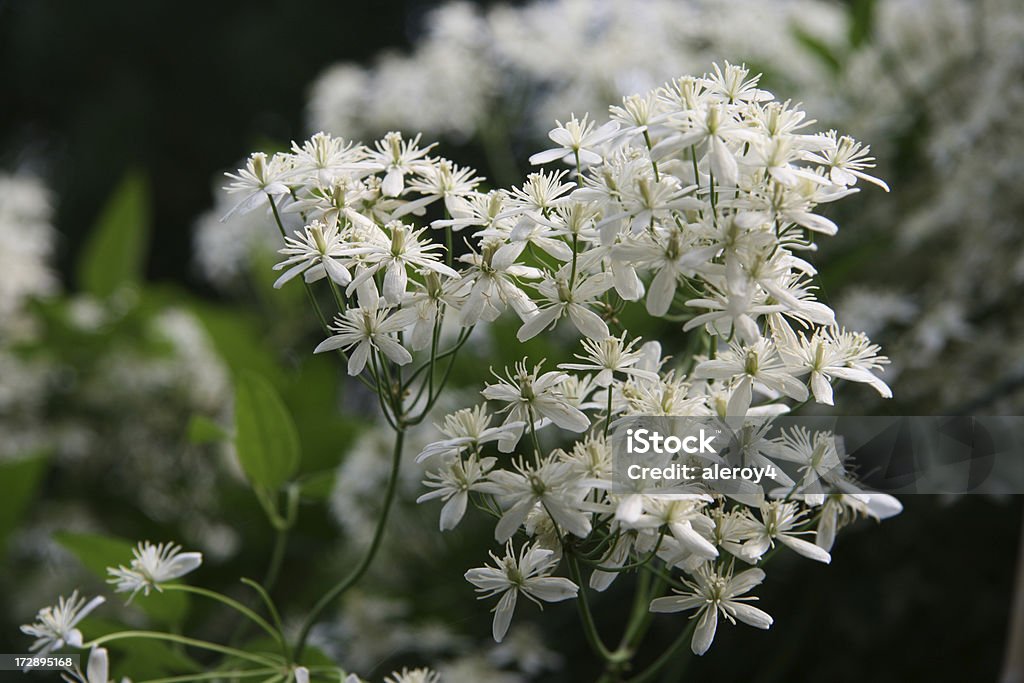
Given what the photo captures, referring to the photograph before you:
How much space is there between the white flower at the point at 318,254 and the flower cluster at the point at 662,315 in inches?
1.5

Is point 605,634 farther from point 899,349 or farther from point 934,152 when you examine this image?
point 934,152

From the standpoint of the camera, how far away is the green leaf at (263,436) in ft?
1.29

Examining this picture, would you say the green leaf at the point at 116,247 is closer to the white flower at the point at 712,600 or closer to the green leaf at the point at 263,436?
the green leaf at the point at 263,436

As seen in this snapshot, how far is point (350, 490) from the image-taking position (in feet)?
2.15

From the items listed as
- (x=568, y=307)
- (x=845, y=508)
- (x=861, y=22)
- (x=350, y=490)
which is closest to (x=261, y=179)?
(x=568, y=307)

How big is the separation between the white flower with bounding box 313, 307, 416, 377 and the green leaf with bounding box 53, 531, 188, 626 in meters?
0.14

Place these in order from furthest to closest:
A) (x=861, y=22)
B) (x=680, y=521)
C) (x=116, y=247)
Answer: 1. (x=116, y=247)
2. (x=861, y=22)
3. (x=680, y=521)

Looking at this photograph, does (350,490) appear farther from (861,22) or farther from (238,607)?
(861,22)

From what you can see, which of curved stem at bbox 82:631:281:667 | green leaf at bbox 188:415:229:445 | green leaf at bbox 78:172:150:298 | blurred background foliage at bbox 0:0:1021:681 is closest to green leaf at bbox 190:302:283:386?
blurred background foliage at bbox 0:0:1021:681

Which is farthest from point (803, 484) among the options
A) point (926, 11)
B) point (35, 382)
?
point (35, 382)

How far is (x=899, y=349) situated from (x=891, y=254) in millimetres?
145

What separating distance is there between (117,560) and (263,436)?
76mm

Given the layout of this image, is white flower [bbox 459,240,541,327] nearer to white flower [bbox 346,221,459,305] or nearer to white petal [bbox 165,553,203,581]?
white flower [bbox 346,221,459,305]

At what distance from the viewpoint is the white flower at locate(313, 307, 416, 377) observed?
0.96 feet
